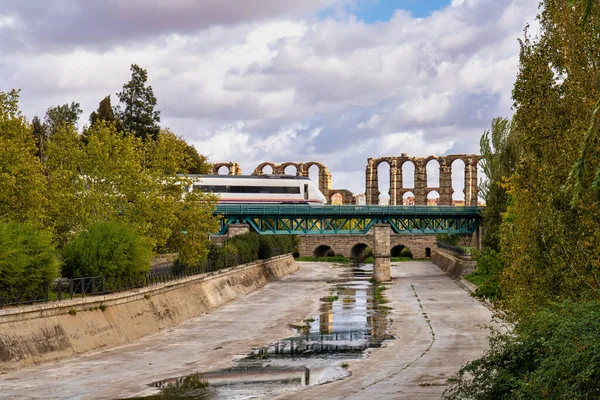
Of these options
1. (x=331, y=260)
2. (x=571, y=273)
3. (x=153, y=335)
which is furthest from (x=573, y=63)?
(x=331, y=260)

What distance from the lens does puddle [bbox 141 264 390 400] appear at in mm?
25656

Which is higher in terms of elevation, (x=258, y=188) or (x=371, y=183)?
(x=371, y=183)

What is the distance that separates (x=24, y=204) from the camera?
125 feet

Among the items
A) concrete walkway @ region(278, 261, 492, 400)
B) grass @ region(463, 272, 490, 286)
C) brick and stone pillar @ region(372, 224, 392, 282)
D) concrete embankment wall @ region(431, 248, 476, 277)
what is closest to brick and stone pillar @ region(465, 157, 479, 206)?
concrete embankment wall @ region(431, 248, 476, 277)

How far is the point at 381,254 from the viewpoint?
75375 mm

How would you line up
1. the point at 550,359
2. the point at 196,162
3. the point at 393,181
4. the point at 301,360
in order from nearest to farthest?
the point at 550,359 → the point at 301,360 → the point at 196,162 → the point at 393,181

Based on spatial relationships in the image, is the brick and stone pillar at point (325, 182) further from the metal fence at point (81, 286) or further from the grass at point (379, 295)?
the metal fence at point (81, 286)

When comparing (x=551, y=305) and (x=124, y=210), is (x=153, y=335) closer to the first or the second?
(x=124, y=210)

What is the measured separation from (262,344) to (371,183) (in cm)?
9609

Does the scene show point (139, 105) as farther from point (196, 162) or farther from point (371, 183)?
point (371, 183)

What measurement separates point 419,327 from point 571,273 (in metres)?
22.2

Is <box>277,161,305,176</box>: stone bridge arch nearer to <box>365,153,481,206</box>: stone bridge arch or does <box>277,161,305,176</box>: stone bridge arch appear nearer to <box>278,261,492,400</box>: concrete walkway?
<box>365,153,481,206</box>: stone bridge arch

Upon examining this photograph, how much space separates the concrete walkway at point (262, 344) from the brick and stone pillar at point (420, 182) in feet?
218

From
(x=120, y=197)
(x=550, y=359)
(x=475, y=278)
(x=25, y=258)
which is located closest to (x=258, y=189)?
(x=475, y=278)
